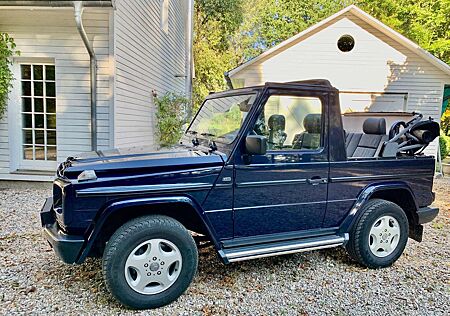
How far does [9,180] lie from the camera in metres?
7.35

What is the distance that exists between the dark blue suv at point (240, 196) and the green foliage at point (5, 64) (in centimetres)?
441

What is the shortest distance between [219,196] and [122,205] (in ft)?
2.75

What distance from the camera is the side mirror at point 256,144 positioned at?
2.98 meters

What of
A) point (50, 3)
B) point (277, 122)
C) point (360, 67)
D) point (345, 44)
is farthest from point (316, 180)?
point (345, 44)

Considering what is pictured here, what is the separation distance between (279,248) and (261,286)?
0.45 m

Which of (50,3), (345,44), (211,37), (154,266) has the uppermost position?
(211,37)

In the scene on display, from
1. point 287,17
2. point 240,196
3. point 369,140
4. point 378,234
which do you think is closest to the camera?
point 240,196

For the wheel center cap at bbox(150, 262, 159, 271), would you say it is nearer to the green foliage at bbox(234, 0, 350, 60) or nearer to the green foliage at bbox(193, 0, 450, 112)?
the green foliage at bbox(193, 0, 450, 112)

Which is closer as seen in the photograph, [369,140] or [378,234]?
[378,234]

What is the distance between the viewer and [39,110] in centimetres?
734

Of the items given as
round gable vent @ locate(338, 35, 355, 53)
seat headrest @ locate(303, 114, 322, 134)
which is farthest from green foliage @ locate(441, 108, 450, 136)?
seat headrest @ locate(303, 114, 322, 134)

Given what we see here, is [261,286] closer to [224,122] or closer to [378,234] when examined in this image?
[378,234]

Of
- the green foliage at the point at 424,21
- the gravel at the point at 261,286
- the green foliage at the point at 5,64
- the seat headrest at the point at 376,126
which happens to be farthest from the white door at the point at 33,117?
the green foliage at the point at 424,21

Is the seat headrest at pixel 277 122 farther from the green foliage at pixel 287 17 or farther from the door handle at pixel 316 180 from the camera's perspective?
the green foliage at pixel 287 17
